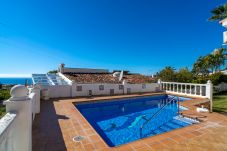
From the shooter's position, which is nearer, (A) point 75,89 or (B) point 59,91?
A: (B) point 59,91

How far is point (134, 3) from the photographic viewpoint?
17.5m

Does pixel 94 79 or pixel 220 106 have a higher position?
pixel 94 79

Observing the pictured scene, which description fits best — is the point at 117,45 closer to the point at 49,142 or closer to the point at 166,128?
the point at 166,128

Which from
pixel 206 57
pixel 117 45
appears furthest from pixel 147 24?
pixel 206 57

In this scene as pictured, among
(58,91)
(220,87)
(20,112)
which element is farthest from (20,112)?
(220,87)

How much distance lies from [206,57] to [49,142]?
1448 inches

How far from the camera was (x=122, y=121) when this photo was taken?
335 inches

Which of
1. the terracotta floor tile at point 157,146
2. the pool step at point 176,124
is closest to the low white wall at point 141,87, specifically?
the pool step at point 176,124

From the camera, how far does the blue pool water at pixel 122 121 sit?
21.0 ft

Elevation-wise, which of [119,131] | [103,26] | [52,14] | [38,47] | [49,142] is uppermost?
[103,26]

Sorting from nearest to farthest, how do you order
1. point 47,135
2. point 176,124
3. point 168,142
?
point 168,142, point 47,135, point 176,124

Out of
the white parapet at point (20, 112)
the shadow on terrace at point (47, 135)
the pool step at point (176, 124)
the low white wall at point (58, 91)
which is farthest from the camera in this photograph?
the low white wall at point (58, 91)

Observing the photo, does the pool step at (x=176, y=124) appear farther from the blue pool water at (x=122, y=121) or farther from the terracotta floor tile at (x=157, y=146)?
the terracotta floor tile at (x=157, y=146)

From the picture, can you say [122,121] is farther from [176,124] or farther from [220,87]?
[220,87]
